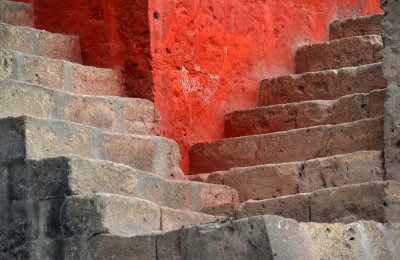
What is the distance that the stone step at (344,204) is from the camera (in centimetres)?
477

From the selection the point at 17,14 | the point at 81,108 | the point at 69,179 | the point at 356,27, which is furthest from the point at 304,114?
the point at 69,179

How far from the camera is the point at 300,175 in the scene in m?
5.52

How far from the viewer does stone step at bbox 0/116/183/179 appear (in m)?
4.70

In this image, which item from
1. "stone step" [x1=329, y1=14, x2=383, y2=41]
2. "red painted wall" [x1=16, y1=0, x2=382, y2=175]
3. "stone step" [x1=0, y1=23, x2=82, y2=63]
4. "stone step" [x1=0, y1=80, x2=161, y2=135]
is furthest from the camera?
"stone step" [x1=329, y1=14, x2=383, y2=41]

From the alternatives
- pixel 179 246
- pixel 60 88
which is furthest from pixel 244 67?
pixel 179 246

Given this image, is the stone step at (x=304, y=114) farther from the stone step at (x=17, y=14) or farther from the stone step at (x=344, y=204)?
the stone step at (x=17, y=14)

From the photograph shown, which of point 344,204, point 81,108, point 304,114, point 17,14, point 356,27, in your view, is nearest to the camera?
point 344,204

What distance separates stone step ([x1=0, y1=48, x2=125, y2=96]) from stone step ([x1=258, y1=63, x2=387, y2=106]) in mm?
1261

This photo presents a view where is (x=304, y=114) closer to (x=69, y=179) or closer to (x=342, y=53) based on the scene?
(x=342, y=53)

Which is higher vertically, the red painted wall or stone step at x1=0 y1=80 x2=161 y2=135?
the red painted wall

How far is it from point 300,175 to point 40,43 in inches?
73.1

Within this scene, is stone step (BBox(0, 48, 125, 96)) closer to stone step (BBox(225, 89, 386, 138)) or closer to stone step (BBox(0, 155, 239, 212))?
stone step (BBox(0, 155, 239, 212))

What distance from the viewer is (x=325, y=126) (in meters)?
5.75

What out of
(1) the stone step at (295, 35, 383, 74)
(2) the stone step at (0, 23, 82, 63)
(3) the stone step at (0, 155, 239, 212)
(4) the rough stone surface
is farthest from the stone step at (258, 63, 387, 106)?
(3) the stone step at (0, 155, 239, 212)
